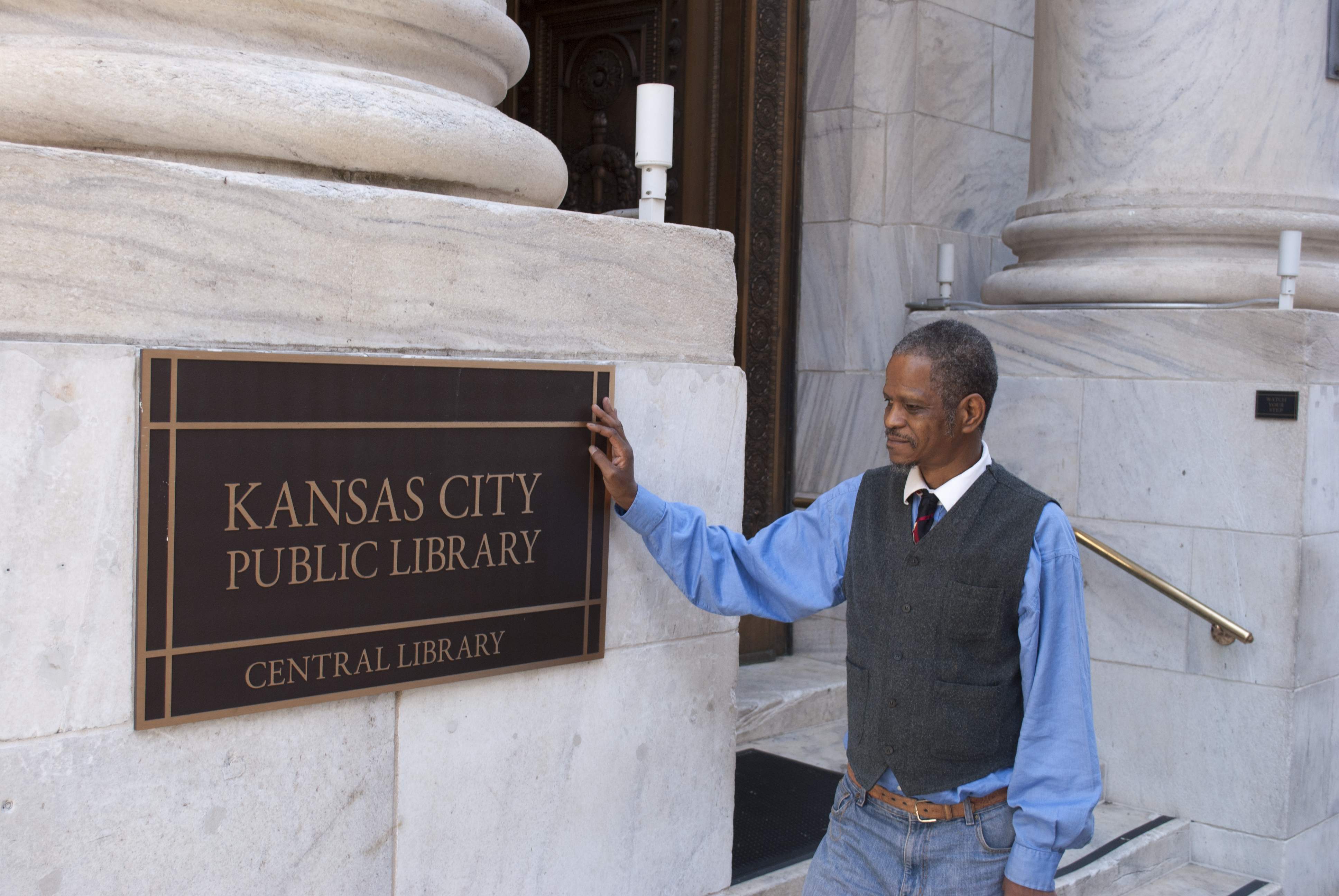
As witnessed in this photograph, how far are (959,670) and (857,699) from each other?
259 mm

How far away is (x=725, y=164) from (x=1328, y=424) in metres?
2.87

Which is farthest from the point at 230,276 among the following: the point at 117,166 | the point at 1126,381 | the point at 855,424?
the point at 855,424

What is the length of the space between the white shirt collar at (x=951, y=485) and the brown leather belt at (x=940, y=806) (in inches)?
22.0

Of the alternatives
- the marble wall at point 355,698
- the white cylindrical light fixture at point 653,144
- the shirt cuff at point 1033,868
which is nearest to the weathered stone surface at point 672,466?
the marble wall at point 355,698

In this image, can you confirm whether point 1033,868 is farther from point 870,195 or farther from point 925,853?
point 870,195

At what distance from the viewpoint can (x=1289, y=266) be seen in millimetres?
4828

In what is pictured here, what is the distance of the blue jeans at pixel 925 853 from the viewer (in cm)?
237

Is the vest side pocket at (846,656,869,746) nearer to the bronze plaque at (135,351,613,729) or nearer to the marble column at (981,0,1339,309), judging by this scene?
the bronze plaque at (135,351,613,729)

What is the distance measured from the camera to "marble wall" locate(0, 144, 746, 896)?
215 centimetres

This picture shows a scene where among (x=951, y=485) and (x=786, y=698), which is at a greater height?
(x=951, y=485)

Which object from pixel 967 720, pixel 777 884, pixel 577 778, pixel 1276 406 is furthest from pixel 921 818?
pixel 1276 406

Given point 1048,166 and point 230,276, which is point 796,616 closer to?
point 230,276

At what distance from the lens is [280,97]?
248 centimetres

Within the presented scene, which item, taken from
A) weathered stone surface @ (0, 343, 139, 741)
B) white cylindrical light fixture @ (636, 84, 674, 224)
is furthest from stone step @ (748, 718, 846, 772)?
weathered stone surface @ (0, 343, 139, 741)
